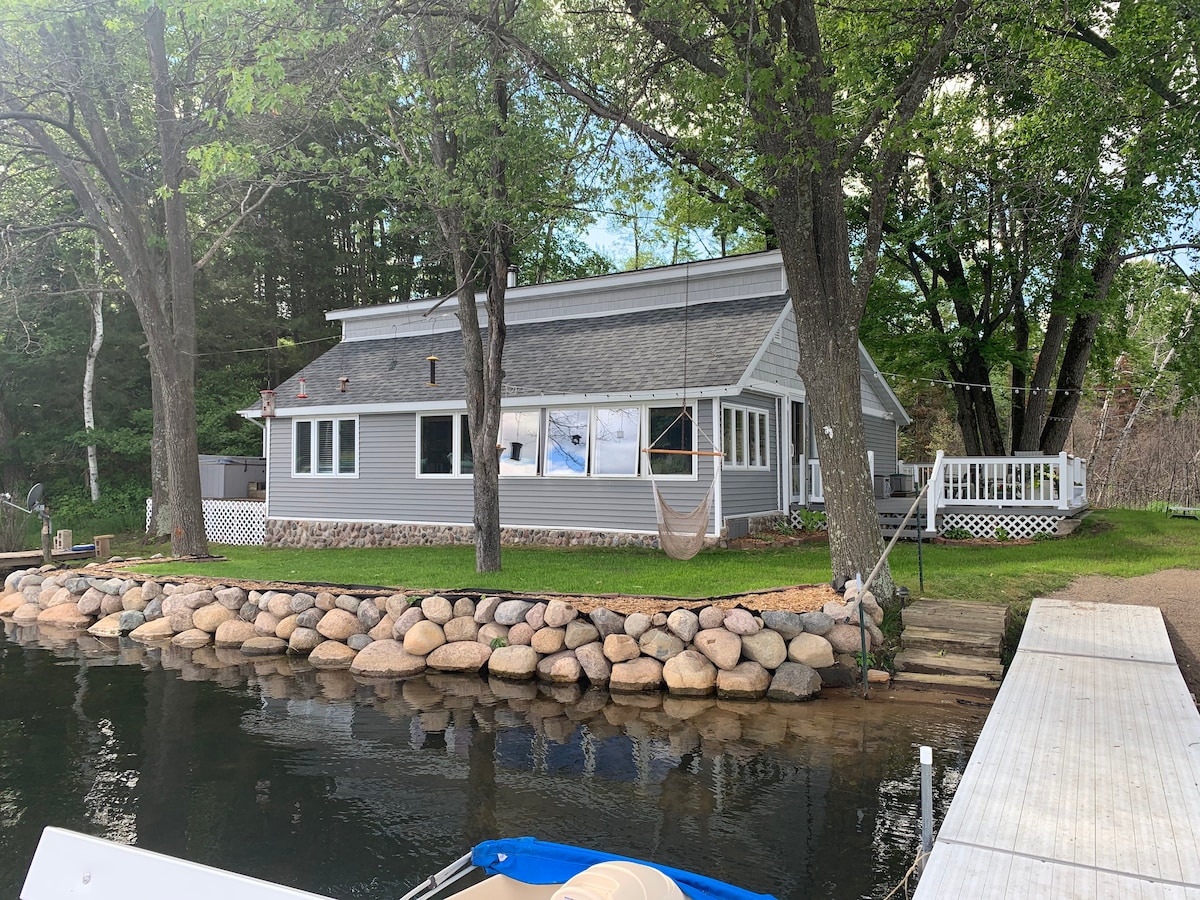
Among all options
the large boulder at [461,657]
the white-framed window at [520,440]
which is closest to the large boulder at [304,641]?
the large boulder at [461,657]

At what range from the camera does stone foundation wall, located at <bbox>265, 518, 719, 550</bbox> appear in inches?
506

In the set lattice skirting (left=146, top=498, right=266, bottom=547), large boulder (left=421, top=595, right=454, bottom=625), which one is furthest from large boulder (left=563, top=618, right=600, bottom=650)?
lattice skirting (left=146, top=498, right=266, bottom=547)

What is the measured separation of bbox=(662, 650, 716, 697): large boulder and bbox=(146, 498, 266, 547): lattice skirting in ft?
39.7

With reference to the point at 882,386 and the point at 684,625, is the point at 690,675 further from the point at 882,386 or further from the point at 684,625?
the point at 882,386

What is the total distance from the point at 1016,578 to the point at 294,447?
13359 millimetres

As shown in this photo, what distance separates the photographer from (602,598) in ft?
26.4

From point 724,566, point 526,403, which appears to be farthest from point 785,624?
point 526,403

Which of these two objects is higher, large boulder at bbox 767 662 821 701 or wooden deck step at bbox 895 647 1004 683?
wooden deck step at bbox 895 647 1004 683

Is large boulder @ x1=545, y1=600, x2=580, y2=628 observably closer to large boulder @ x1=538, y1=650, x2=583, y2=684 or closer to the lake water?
large boulder @ x1=538, y1=650, x2=583, y2=684

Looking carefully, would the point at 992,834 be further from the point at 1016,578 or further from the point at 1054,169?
the point at 1054,169

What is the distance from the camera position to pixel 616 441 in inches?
503

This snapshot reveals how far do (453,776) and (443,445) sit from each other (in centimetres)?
971

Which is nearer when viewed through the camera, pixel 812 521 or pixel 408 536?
pixel 812 521

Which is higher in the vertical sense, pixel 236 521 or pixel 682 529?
pixel 682 529
